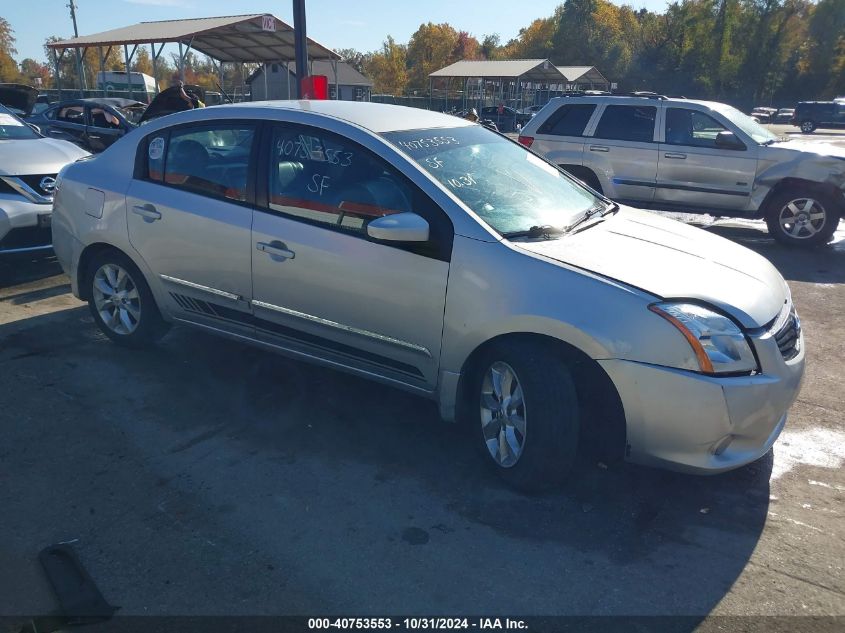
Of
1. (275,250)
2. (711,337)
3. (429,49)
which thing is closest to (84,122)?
(275,250)

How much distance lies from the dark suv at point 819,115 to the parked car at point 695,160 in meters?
40.0

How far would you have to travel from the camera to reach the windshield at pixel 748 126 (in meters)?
9.30

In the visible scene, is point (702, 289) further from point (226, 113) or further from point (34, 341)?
point (34, 341)

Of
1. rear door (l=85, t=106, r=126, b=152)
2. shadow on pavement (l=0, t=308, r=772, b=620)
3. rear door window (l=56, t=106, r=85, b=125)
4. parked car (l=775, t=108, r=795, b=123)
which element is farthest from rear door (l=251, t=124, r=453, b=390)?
parked car (l=775, t=108, r=795, b=123)

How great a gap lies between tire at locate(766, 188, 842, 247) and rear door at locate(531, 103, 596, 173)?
103 inches

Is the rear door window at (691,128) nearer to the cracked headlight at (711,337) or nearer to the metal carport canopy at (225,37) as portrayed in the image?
the cracked headlight at (711,337)

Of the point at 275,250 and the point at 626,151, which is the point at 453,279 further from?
the point at 626,151

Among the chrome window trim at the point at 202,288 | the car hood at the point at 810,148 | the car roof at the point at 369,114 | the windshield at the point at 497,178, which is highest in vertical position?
the car roof at the point at 369,114

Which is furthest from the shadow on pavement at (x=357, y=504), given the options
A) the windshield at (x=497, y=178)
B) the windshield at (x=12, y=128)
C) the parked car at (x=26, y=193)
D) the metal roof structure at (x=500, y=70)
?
the metal roof structure at (x=500, y=70)

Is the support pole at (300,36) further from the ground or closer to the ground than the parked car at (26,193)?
further from the ground

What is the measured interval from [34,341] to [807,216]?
8.73m

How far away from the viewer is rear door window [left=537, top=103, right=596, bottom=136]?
32.9 ft

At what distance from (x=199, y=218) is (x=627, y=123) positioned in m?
7.16

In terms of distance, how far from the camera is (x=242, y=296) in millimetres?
4270
